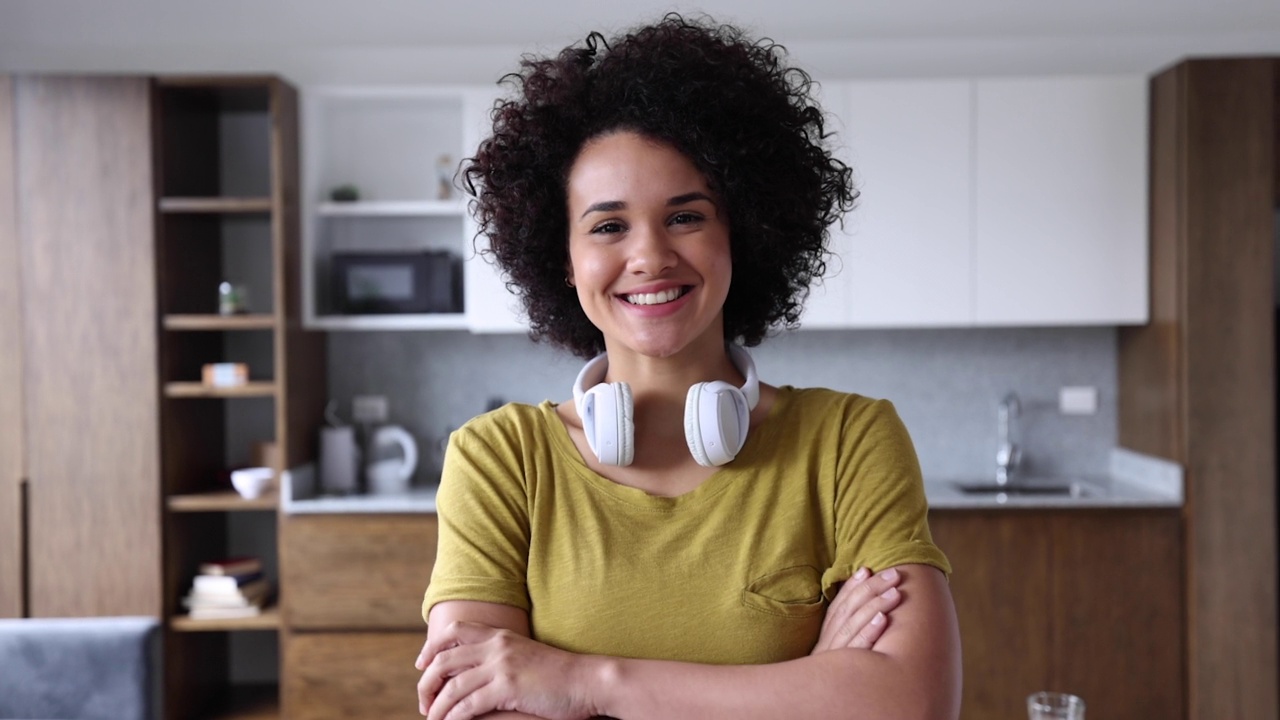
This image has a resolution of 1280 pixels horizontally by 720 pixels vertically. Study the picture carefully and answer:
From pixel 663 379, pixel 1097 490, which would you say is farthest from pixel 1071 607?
pixel 663 379

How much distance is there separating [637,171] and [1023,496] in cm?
293

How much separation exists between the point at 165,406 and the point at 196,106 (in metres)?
1.08

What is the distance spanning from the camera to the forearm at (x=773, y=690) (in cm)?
117

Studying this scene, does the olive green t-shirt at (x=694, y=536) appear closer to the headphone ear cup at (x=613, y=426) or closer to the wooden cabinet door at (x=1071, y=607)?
the headphone ear cup at (x=613, y=426)

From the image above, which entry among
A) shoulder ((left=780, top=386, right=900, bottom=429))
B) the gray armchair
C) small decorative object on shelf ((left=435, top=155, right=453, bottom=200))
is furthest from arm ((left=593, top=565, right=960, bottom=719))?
small decorative object on shelf ((left=435, top=155, right=453, bottom=200))

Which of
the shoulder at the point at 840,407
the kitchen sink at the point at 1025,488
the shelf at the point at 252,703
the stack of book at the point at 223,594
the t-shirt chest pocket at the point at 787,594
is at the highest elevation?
the shoulder at the point at 840,407

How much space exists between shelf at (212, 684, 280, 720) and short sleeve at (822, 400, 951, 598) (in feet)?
10.00

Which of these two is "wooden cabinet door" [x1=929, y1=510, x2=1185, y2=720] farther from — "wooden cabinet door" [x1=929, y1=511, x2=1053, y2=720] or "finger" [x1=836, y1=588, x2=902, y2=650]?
"finger" [x1=836, y1=588, x2=902, y2=650]

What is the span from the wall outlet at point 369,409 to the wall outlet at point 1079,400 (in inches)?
101

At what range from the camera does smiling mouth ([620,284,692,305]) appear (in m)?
1.24

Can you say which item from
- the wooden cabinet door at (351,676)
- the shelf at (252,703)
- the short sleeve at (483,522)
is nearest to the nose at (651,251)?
the short sleeve at (483,522)

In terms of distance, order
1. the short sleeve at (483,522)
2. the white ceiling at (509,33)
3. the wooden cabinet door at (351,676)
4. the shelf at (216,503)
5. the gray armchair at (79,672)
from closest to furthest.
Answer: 1. the short sleeve at (483,522)
2. the gray armchair at (79,672)
3. the wooden cabinet door at (351,676)
4. the shelf at (216,503)
5. the white ceiling at (509,33)

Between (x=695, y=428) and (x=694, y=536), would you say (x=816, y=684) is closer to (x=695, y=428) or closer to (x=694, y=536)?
(x=694, y=536)

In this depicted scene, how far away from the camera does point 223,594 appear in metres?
3.58
